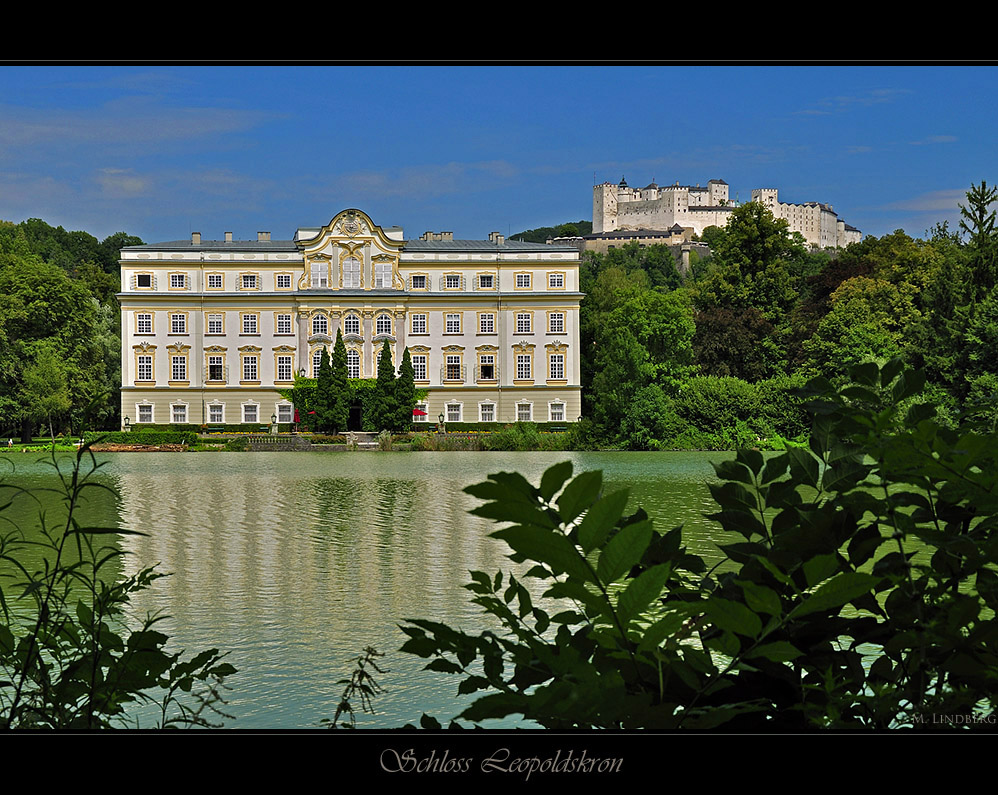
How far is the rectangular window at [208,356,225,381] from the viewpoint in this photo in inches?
1412

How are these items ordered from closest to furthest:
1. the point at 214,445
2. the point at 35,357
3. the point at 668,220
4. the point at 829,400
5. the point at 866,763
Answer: the point at 866,763, the point at 829,400, the point at 35,357, the point at 214,445, the point at 668,220

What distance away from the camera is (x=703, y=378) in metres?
24.9

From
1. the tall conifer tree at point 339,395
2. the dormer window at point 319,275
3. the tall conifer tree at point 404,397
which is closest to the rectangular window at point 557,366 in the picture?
the tall conifer tree at point 404,397

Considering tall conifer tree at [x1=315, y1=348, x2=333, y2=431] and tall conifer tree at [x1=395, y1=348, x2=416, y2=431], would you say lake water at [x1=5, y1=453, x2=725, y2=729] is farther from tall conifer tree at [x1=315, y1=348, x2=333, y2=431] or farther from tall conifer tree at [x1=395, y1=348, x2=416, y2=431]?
tall conifer tree at [x1=315, y1=348, x2=333, y2=431]

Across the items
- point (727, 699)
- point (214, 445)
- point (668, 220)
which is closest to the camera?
point (727, 699)

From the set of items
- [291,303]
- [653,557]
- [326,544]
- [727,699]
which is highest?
[291,303]

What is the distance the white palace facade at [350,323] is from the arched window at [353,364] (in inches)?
1.8

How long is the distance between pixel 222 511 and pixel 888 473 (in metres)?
10.9

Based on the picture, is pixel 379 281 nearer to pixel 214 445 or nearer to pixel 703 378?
pixel 214 445

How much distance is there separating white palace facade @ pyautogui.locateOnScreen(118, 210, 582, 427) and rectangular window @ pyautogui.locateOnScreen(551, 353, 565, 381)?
0.05 meters

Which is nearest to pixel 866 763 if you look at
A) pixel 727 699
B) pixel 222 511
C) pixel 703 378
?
pixel 727 699

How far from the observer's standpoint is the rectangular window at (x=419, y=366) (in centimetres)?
3612

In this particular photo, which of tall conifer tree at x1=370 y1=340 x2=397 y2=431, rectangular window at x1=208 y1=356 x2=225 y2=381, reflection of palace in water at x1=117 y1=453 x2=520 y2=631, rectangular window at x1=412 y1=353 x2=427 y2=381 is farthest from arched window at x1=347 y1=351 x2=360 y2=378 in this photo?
reflection of palace in water at x1=117 y1=453 x2=520 y2=631

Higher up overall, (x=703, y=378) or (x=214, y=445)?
(x=703, y=378)
